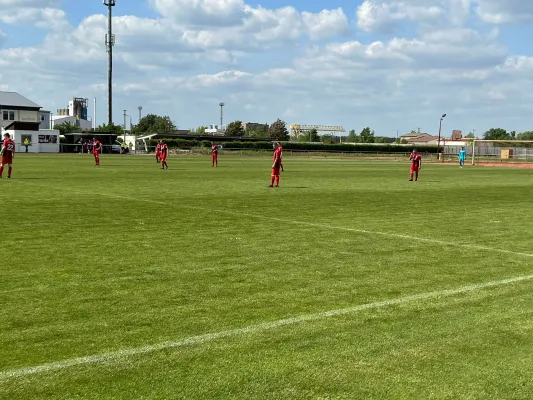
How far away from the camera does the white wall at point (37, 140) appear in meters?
72.8

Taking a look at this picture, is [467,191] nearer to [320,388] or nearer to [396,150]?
[320,388]

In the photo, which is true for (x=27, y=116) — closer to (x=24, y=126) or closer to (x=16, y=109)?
(x=16, y=109)

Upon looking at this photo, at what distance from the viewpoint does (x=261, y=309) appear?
22.4ft

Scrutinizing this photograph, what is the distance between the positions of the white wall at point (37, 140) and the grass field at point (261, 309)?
63033mm

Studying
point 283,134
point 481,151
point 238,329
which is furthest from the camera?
point 283,134

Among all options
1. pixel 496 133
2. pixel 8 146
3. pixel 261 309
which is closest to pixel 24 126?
pixel 8 146

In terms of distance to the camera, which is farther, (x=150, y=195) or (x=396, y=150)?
(x=396, y=150)

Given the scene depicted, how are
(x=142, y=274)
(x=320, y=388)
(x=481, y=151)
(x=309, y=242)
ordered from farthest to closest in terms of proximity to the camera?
(x=481, y=151) → (x=309, y=242) → (x=142, y=274) → (x=320, y=388)

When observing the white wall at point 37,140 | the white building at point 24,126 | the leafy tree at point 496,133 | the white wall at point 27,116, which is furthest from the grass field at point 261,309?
the leafy tree at point 496,133

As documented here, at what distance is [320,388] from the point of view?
15.4 feet

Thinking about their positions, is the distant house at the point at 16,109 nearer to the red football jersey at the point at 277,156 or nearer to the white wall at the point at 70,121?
the white wall at the point at 70,121

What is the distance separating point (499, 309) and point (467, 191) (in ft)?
67.1

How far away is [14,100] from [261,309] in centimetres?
10102

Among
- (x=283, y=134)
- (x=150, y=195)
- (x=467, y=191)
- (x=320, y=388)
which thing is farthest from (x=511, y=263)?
(x=283, y=134)
